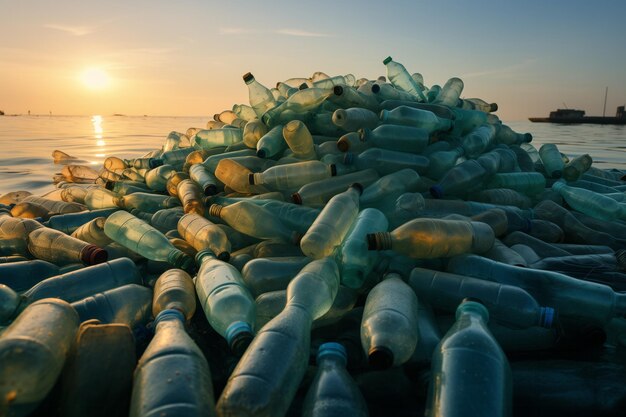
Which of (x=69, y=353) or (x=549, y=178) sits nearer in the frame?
(x=69, y=353)

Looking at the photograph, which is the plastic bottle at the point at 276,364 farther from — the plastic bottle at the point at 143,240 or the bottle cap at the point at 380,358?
the plastic bottle at the point at 143,240

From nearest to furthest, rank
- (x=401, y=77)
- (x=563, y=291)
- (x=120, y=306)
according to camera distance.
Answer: (x=120, y=306)
(x=563, y=291)
(x=401, y=77)

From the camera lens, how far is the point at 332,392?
1410 mm

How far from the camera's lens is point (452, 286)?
216 centimetres

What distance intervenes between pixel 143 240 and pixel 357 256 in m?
1.41

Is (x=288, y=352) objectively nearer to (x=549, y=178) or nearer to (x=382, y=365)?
(x=382, y=365)

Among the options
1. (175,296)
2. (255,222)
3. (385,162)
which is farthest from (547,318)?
(385,162)

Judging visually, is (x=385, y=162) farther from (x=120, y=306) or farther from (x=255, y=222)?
(x=120, y=306)

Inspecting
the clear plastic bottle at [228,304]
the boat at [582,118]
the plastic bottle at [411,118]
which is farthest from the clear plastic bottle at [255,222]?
the boat at [582,118]

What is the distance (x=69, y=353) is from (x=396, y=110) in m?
3.62

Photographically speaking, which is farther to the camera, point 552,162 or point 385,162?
point 552,162

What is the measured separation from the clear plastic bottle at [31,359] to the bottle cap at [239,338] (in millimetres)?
557

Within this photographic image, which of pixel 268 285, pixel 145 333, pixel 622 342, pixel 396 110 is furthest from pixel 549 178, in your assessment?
pixel 145 333

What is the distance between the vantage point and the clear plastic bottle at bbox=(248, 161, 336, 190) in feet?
11.9
